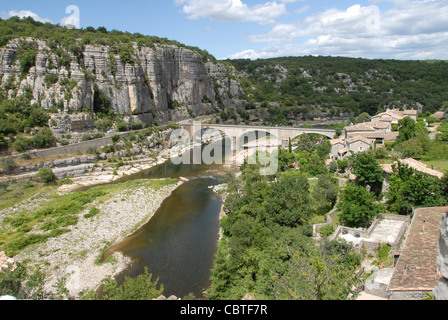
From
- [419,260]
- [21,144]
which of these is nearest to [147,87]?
[21,144]

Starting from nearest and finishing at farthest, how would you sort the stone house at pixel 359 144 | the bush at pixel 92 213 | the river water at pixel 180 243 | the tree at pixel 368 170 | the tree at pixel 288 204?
1. the river water at pixel 180 243
2. the tree at pixel 288 204
3. the tree at pixel 368 170
4. the bush at pixel 92 213
5. the stone house at pixel 359 144

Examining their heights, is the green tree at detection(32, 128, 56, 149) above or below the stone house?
above

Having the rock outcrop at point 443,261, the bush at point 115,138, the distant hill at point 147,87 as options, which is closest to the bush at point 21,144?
the distant hill at point 147,87

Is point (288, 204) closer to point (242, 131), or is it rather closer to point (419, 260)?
point (419, 260)

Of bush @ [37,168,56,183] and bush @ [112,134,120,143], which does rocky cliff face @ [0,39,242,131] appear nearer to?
bush @ [112,134,120,143]

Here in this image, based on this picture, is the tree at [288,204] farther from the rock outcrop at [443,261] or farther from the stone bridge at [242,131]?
the stone bridge at [242,131]

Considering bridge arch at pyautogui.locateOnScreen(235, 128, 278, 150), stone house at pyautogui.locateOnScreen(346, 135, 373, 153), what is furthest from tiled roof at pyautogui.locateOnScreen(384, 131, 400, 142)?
bridge arch at pyautogui.locateOnScreen(235, 128, 278, 150)

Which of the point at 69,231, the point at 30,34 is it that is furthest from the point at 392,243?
the point at 30,34

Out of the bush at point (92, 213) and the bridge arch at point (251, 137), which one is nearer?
the bush at point (92, 213)
